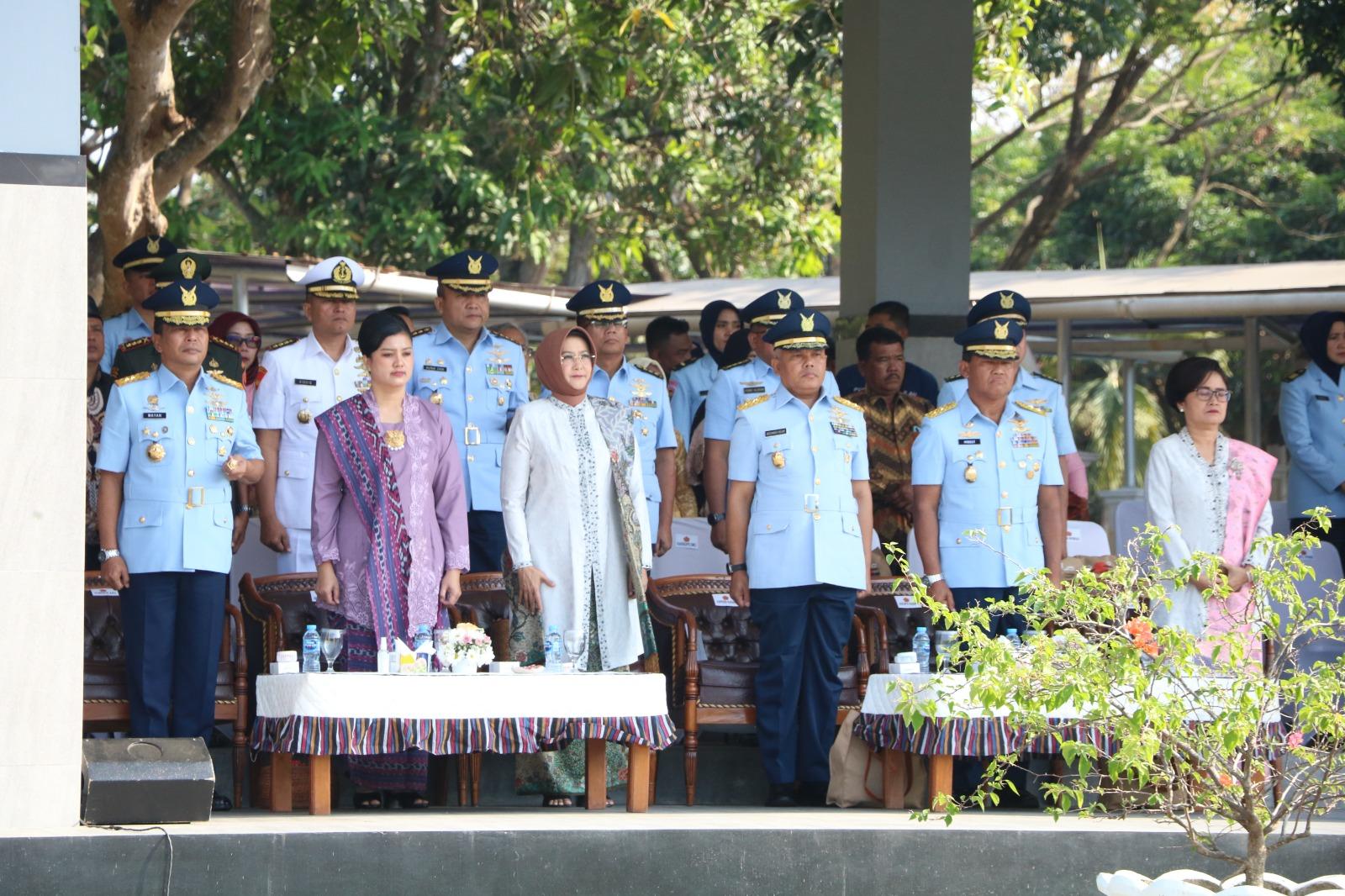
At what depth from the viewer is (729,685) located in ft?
25.8

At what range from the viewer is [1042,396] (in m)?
9.05

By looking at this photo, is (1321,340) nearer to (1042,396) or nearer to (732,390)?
(1042,396)

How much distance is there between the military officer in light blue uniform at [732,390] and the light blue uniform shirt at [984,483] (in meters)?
0.90

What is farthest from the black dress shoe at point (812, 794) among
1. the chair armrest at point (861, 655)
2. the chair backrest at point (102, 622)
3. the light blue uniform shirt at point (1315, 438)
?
the light blue uniform shirt at point (1315, 438)

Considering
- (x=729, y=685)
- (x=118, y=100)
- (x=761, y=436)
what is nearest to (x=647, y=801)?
(x=729, y=685)

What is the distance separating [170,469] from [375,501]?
0.80 metres

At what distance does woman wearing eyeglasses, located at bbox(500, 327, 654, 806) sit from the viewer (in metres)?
7.40

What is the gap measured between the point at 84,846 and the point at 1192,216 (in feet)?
67.3

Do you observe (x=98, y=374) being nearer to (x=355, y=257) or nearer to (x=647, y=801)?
(x=647, y=801)

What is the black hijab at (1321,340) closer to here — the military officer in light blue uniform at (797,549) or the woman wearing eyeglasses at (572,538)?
the military officer in light blue uniform at (797,549)

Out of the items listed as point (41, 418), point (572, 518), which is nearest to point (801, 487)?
point (572, 518)

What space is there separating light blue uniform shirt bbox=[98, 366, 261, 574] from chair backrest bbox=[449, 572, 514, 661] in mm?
1001

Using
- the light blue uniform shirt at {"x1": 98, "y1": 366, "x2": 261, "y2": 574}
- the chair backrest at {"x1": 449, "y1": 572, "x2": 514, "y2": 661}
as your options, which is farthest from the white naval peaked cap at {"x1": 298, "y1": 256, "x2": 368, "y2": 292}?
the chair backrest at {"x1": 449, "y1": 572, "x2": 514, "y2": 661}

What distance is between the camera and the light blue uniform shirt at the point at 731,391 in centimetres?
885
